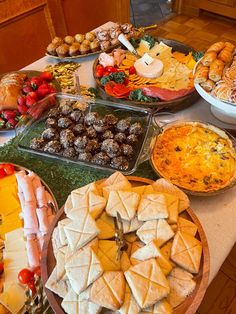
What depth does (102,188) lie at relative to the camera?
881 mm

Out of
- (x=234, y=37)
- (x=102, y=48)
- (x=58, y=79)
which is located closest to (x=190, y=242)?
(x=58, y=79)

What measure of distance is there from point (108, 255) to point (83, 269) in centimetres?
7

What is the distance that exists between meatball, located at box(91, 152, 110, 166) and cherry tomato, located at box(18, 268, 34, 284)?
418 mm

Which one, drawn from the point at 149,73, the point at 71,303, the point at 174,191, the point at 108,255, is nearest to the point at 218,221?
the point at 174,191

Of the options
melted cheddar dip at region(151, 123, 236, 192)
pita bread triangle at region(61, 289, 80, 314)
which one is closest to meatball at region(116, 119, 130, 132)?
melted cheddar dip at region(151, 123, 236, 192)

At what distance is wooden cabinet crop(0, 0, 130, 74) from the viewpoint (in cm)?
236

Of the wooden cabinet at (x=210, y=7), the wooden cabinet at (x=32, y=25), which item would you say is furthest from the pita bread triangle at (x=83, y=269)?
the wooden cabinet at (x=210, y=7)

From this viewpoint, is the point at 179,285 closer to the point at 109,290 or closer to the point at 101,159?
the point at 109,290

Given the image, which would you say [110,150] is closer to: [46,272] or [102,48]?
[46,272]

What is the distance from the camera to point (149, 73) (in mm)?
1572

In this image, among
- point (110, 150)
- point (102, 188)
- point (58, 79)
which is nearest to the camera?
point (102, 188)

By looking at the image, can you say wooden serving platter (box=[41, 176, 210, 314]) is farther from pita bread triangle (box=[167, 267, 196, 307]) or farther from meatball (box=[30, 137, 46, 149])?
meatball (box=[30, 137, 46, 149])

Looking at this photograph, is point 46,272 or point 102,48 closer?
point 46,272

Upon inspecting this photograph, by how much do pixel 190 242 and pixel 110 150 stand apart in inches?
18.3
